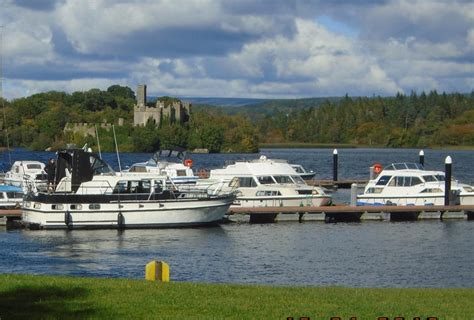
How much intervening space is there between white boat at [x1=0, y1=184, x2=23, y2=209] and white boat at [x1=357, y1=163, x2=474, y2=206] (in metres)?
20.5

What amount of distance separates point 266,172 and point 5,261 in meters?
24.4

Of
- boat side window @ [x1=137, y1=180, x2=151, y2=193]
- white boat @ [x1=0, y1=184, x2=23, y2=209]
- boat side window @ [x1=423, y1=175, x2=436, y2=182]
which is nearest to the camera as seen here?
boat side window @ [x1=137, y1=180, x2=151, y2=193]

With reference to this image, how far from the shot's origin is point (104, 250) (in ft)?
135

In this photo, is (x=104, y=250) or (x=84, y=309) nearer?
(x=84, y=309)

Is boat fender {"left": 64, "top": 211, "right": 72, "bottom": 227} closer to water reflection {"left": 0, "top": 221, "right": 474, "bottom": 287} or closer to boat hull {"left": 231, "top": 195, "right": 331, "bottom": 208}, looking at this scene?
water reflection {"left": 0, "top": 221, "right": 474, "bottom": 287}

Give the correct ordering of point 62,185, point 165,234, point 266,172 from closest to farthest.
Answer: point 165,234 < point 62,185 < point 266,172

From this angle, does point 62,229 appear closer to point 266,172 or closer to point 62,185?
point 62,185

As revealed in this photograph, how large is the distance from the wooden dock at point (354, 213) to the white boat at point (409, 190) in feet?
8.63

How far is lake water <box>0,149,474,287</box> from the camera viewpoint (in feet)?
111

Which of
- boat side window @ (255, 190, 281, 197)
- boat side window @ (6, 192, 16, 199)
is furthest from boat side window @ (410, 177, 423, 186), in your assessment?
boat side window @ (6, 192, 16, 199)

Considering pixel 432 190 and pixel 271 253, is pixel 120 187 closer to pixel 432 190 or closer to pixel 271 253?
pixel 271 253

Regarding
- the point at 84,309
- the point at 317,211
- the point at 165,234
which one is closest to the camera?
the point at 84,309

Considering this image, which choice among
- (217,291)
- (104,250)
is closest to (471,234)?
(104,250)

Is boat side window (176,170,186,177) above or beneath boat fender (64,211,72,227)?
above
